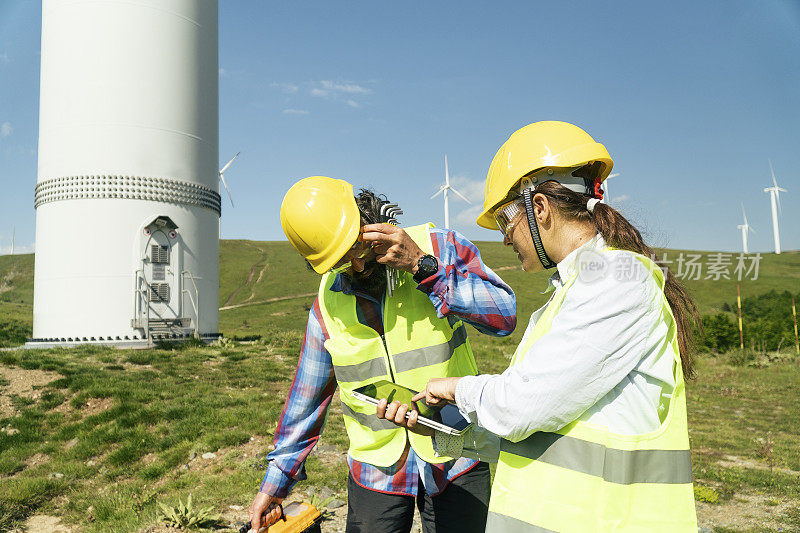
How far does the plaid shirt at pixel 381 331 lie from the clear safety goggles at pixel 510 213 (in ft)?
1.54

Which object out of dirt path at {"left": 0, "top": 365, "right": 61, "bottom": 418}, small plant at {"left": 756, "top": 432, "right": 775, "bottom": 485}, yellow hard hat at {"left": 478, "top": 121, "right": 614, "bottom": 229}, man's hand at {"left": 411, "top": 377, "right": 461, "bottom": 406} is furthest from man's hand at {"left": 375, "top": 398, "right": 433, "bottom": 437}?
dirt path at {"left": 0, "top": 365, "right": 61, "bottom": 418}

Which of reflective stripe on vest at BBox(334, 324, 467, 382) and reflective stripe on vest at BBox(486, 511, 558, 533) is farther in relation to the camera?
reflective stripe on vest at BBox(334, 324, 467, 382)

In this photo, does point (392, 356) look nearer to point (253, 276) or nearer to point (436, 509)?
point (436, 509)

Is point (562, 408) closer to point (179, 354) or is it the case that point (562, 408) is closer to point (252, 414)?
point (252, 414)

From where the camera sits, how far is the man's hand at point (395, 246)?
9.11ft

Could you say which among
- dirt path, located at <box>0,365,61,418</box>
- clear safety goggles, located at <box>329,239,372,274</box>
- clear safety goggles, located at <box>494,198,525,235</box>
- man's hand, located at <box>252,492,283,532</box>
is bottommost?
dirt path, located at <box>0,365,61,418</box>

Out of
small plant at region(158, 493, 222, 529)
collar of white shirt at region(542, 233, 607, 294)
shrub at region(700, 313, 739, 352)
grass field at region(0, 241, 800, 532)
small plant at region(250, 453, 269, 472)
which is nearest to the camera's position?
collar of white shirt at region(542, 233, 607, 294)

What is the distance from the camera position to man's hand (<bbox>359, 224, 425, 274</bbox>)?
9.11 feet

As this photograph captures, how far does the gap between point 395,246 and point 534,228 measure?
0.78 m

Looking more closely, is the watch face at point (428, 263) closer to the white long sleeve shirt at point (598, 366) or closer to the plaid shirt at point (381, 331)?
the plaid shirt at point (381, 331)

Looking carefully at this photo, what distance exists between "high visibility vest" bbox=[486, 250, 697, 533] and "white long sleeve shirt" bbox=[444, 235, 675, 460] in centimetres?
5

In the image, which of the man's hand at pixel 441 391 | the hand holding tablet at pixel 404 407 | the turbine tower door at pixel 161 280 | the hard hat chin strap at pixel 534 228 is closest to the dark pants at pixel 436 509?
the hand holding tablet at pixel 404 407

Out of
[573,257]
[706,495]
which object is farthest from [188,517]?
[706,495]

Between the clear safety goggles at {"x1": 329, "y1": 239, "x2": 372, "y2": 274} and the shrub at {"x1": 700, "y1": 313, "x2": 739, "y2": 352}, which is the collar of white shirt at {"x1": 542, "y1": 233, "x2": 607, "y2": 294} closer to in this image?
the clear safety goggles at {"x1": 329, "y1": 239, "x2": 372, "y2": 274}
